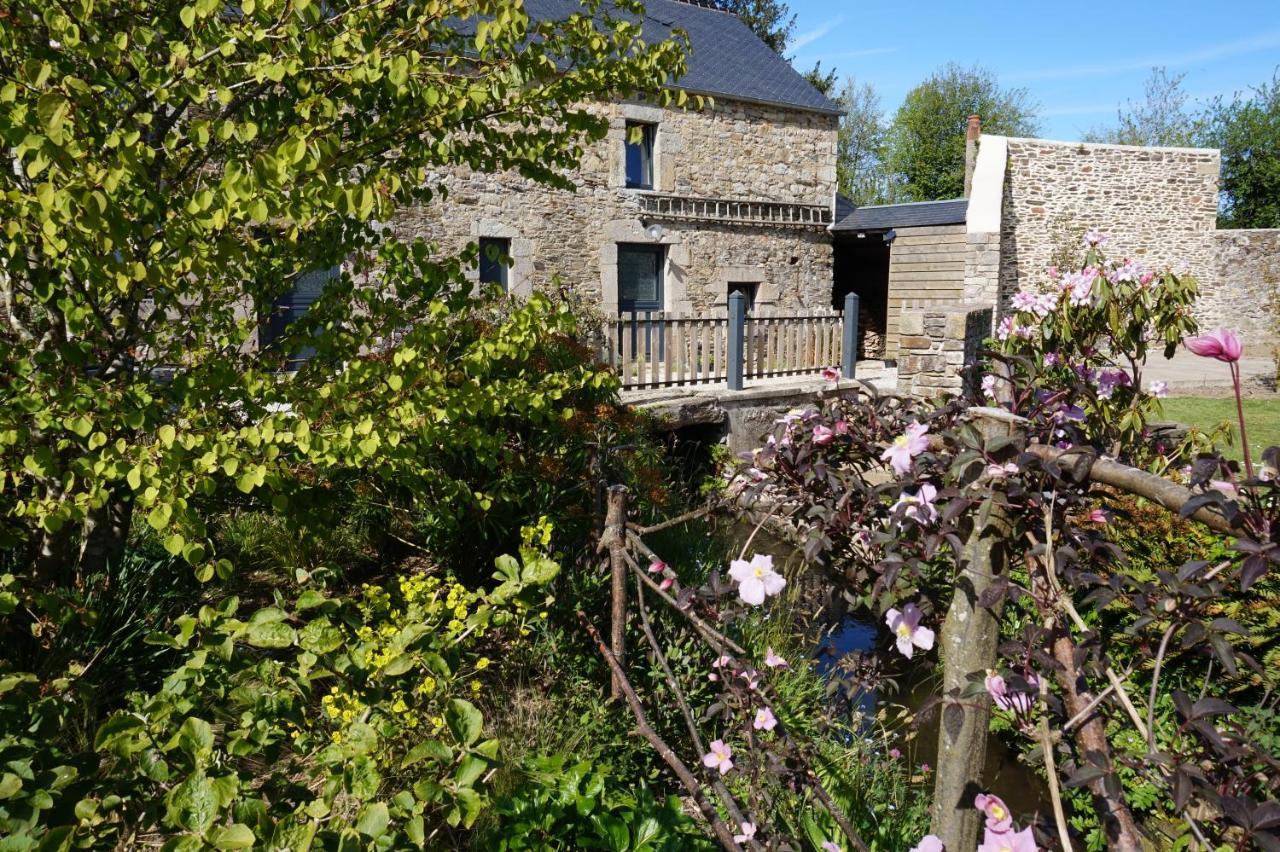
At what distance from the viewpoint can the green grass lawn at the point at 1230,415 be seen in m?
9.71

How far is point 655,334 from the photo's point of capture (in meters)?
9.24

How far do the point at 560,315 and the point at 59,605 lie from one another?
1967mm

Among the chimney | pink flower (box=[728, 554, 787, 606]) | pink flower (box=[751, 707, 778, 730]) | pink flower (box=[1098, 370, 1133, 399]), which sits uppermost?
the chimney

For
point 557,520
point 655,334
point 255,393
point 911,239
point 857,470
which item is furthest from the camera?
point 911,239

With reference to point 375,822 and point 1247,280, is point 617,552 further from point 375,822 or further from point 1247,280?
point 1247,280

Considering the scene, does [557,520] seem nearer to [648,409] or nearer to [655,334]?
[648,409]

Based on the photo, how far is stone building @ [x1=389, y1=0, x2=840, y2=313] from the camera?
1400 cm

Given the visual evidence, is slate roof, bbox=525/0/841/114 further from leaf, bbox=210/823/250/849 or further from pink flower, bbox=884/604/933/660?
leaf, bbox=210/823/250/849

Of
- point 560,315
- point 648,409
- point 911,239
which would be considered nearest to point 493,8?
point 560,315

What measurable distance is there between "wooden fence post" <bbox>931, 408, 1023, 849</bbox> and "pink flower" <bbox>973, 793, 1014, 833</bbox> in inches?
4.9

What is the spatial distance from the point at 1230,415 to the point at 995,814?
1276 centimetres

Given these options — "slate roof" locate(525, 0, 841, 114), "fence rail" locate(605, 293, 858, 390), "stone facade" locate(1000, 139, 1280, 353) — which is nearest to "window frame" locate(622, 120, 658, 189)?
"slate roof" locate(525, 0, 841, 114)

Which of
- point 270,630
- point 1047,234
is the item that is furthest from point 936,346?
point 1047,234

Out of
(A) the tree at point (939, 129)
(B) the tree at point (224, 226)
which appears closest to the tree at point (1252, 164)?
(A) the tree at point (939, 129)
